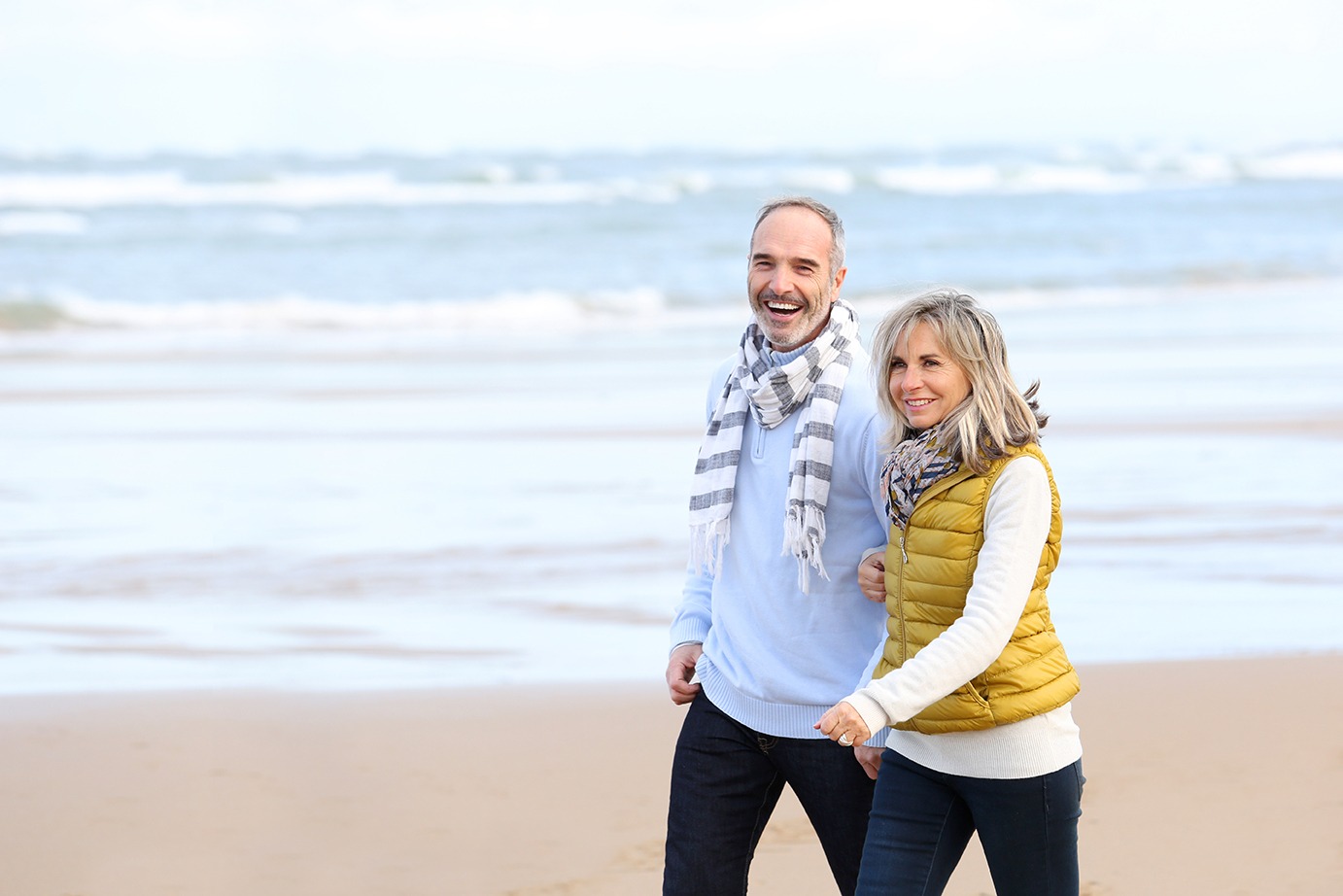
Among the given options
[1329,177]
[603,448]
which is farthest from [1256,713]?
[1329,177]

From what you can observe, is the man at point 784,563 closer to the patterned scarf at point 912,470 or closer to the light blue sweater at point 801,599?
the light blue sweater at point 801,599

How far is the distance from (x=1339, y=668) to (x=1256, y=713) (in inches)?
24.9

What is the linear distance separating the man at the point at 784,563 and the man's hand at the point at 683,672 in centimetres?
6

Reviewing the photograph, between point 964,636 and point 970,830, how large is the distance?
0.50 m

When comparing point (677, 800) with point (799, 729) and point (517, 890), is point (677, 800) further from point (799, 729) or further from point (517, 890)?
point (517, 890)

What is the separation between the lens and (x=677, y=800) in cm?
314

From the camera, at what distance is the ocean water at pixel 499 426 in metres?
6.66

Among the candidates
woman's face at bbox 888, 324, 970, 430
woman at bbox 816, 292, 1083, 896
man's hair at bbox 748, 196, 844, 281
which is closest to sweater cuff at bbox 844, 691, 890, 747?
woman at bbox 816, 292, 1083, 896

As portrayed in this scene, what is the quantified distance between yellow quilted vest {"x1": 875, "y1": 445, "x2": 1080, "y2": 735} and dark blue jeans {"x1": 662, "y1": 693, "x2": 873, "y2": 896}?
1.13 feet

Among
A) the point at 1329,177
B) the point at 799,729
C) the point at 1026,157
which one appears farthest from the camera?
the point at 1026,157

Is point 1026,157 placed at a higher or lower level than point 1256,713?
higher

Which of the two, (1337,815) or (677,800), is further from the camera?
(1337,815)

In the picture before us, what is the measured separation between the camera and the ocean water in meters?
6.66

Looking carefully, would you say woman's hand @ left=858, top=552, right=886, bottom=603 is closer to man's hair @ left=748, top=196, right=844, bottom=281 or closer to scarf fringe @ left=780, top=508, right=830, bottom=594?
scarf fringe @ left=780, top=508, right=830, bottom=594
